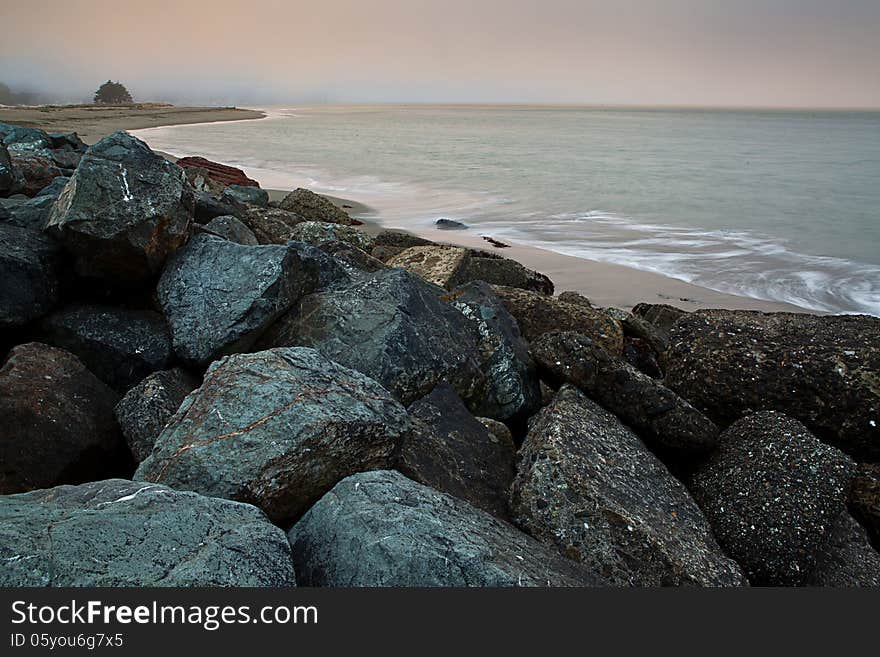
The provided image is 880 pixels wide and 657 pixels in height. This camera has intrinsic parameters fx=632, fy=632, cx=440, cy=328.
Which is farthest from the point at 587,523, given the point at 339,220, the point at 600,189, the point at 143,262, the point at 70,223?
the point at 600,189

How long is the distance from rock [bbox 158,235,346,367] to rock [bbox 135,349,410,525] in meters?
0.66

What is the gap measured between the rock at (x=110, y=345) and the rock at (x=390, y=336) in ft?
1.94

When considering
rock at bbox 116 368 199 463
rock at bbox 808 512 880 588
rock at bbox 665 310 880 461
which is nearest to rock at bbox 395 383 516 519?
rock at bbox 116 368 199 463

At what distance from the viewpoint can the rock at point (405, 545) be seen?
6.21 feet

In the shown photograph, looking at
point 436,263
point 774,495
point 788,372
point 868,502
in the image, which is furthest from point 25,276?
point 868,502

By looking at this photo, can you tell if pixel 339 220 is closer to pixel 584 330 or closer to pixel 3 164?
pixel 3 164

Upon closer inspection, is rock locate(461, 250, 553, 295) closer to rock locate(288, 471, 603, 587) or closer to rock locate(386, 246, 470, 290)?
rock locate(386, 246, 470, 290)

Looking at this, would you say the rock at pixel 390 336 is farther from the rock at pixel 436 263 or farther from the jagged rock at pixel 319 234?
the jagged rock at pixel 319 234

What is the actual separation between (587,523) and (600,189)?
735 inches

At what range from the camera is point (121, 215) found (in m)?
3.51

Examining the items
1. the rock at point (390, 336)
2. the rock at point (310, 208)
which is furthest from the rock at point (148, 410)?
the rock at point (310, 208)

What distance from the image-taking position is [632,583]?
102 inches

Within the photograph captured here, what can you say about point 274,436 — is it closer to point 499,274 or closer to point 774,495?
point 774,495

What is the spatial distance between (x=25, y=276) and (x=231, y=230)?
1.56m
